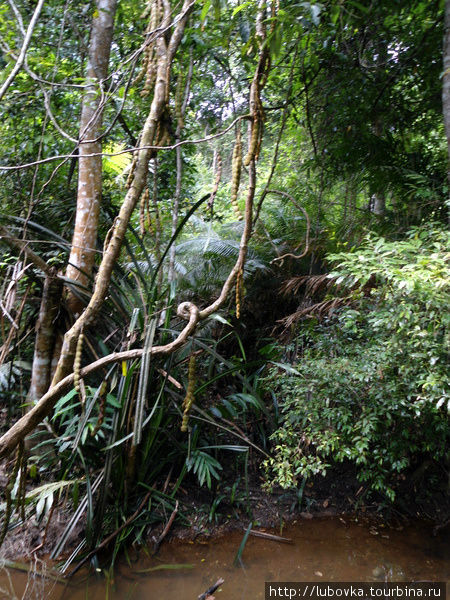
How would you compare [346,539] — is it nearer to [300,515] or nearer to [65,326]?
[300,515]

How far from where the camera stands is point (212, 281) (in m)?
4.01

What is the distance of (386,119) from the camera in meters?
3.76

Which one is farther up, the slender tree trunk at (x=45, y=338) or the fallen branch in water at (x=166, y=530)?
the slender tree trunk at (x=45, y=338)

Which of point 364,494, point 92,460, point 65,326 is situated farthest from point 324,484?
point 65,326

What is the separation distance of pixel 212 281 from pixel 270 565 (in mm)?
2234

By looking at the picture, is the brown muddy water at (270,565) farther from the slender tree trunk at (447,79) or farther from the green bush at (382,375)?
the slender tree trunk at (447,79)

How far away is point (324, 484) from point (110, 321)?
193 centimetres

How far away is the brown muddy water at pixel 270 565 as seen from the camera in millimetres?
2381

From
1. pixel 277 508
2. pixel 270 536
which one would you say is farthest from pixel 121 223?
pixel 277 508

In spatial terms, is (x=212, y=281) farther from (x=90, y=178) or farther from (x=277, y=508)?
(x=277, y=508)

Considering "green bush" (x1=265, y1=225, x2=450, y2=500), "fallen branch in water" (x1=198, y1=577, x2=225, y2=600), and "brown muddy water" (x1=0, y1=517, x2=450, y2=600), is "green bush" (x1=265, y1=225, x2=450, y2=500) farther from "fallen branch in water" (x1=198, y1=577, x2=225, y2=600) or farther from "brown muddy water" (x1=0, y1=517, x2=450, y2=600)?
"fallen branch in water" (x1=198, y1=577, x2=225, y2=600)

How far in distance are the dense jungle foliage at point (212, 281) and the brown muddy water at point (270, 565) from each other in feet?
0.62

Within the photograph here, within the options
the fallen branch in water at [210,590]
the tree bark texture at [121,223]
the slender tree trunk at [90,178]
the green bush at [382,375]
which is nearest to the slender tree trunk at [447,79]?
the green bush at [382,375]

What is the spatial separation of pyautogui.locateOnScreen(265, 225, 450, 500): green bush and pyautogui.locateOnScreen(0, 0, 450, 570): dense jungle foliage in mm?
14
